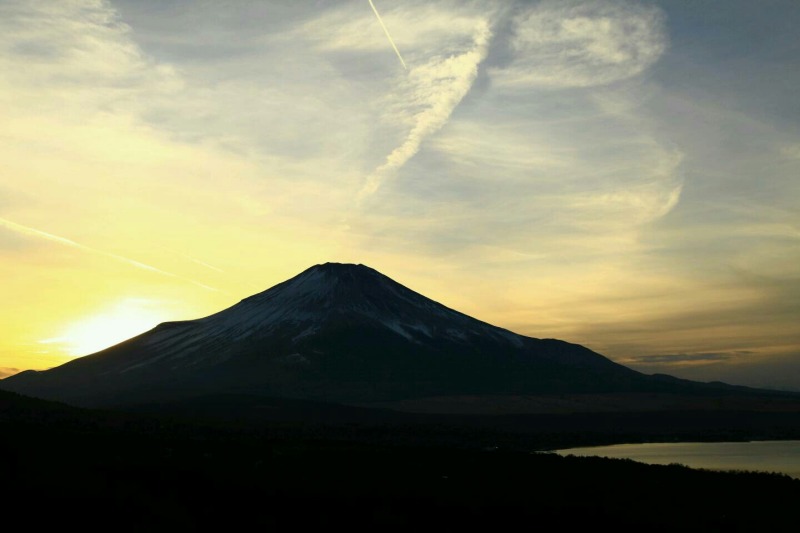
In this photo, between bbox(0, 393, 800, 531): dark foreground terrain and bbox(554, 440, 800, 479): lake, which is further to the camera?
bbox(554, 440, 800, 479): lake

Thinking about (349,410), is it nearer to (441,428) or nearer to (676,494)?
(441,428)

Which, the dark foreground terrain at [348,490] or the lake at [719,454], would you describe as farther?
the lake at [719,454]

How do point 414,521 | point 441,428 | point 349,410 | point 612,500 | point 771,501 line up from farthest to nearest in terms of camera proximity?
point 349,410 < point 441,428 < point 771,501 < point 612,500 < point 414,521

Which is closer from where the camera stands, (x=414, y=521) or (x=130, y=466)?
(x=414, y=521)

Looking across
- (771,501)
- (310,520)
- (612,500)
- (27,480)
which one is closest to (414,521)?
(310,520)
